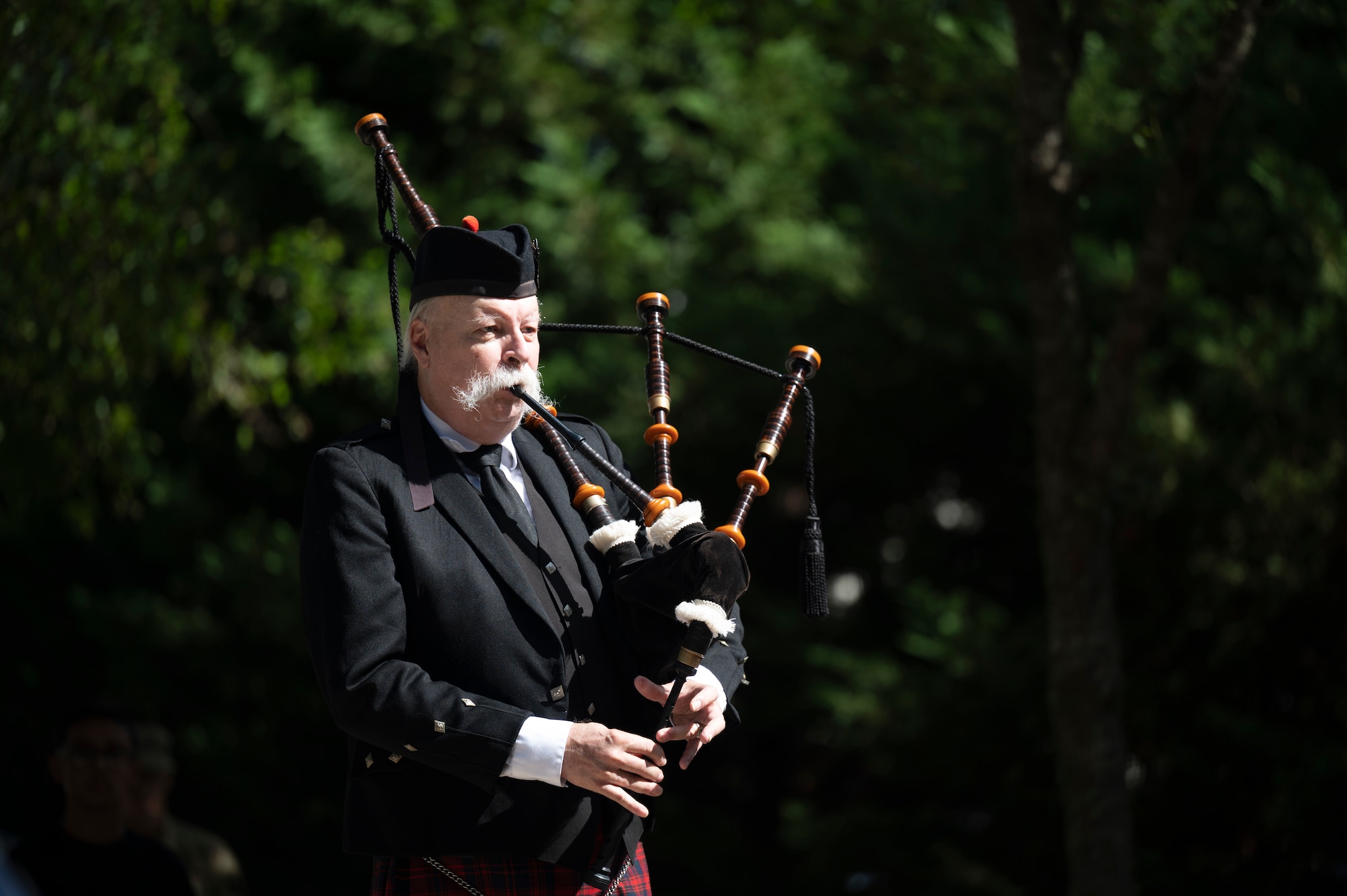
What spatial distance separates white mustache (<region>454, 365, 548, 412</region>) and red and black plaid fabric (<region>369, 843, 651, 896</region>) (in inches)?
27.5

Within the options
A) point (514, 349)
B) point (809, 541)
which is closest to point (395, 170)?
point (514, 349)

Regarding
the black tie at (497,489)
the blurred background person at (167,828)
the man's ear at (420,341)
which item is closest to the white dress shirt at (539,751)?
the black tie at (497,489)

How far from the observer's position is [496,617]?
1930 millimetres

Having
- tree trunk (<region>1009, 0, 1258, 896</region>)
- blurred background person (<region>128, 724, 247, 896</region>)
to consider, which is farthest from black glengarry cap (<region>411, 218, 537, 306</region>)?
blurred background person (<region>128, 724, 247, 896</region>)

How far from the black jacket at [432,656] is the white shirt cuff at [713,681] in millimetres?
111

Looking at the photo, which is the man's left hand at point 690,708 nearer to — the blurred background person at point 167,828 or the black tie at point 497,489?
the black tie at point 497,489

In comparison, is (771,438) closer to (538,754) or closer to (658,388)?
(658,388)

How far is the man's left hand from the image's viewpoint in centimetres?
193

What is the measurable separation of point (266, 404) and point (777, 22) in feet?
11.6

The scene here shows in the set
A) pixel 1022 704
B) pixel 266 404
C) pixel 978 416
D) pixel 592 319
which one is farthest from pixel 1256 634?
pixel 266 404

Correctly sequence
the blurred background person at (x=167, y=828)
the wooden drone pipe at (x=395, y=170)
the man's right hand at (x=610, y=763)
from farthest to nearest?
the blurred background person at (x=167, y=828) → the wooden drone pipe at (x=395, y=170) → the man's right hand at (x=610, y=763)

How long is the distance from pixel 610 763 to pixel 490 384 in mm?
606

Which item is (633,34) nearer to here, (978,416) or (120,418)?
(978,416)

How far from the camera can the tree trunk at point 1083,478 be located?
366 centimetres
